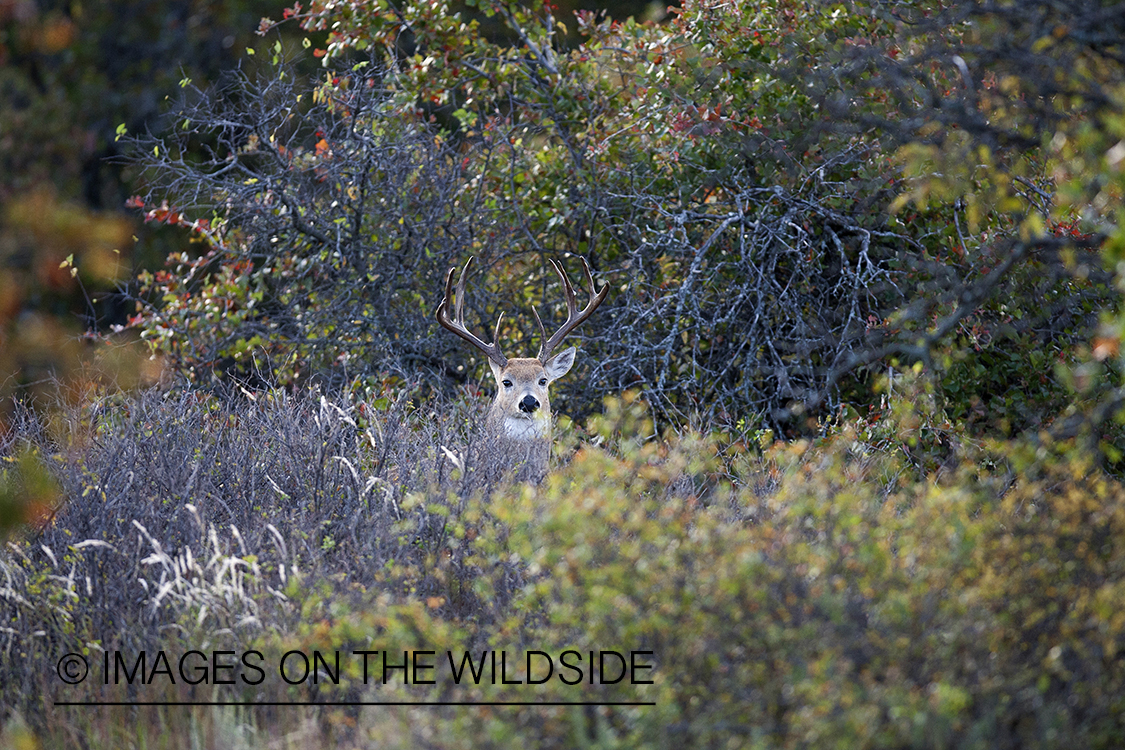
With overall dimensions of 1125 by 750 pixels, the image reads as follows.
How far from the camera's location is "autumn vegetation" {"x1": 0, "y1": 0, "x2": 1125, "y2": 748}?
3.90m

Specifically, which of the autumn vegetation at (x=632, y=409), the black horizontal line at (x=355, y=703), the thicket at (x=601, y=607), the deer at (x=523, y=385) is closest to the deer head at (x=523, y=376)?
the deer at (x=523, y=385)

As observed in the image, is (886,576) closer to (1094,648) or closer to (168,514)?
(1094,648)

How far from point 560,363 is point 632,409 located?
94.6 inches

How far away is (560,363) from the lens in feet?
28.1

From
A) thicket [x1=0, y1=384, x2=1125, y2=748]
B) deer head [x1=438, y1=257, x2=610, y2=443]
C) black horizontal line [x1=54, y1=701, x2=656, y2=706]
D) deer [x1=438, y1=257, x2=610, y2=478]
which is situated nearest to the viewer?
thicket [x1=0, y1=384, x2=1125, y2=748]

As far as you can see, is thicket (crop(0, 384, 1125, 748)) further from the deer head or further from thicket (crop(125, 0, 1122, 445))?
thicket (crop(125, 0, 1122, 445))

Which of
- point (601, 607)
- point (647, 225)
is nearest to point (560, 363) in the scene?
point (647, 225)

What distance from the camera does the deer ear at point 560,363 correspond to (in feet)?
27.7

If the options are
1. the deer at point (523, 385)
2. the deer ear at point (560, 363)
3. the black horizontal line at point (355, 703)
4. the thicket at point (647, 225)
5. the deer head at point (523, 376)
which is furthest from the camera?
the deer ear at point (560, 363)

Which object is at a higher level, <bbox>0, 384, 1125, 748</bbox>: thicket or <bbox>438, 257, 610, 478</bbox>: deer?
<bbox>0, 384, 1125, 748</bbox>: thicket

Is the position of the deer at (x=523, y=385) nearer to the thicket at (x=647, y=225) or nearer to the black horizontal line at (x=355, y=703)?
the thicket at (x=647, y=225)

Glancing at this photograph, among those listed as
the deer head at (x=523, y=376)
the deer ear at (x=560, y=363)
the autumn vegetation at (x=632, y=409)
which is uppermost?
the autumn vegetation at (x=632, y=409)

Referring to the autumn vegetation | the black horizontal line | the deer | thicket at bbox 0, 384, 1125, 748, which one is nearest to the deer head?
the deer

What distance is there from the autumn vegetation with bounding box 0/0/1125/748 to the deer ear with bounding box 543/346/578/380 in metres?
0.32
